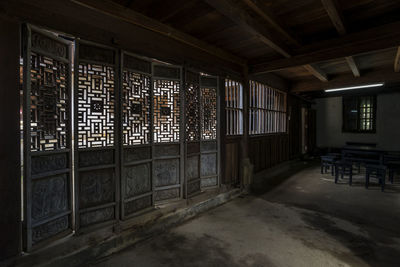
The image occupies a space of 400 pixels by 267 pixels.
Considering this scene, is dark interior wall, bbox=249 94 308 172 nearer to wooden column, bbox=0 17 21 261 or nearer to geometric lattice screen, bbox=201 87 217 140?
geometric lattice screen, bbox=201 87 217 140

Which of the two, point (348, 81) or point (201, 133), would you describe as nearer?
point (201, 133)

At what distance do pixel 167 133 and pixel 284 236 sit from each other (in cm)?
277

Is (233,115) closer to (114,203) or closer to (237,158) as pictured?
(237,158)

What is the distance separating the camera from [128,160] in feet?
10.7

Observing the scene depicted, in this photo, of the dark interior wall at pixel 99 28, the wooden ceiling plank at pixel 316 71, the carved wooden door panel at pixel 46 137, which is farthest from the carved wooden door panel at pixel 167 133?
the wooden ceiling plank at pixel 316 71

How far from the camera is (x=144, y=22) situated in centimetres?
318

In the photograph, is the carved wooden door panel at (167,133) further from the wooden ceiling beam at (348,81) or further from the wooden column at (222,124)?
the wooden ceiling beam at (348,81)

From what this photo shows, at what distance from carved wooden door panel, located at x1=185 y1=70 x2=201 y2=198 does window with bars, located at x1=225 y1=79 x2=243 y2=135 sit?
3.75 feet

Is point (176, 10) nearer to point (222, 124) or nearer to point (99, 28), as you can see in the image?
point (99, 28)

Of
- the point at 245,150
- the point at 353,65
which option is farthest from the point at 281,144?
the point at 353,65

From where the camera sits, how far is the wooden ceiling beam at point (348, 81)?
20.2 feet

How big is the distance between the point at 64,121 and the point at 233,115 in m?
3.93

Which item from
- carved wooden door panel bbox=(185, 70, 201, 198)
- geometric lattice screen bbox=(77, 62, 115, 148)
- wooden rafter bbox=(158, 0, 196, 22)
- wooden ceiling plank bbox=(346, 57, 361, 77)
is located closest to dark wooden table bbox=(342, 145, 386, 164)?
wooden ceiling plank bbox=(346, 57, 361, 77)

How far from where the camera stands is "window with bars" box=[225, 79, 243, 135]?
523 cm
